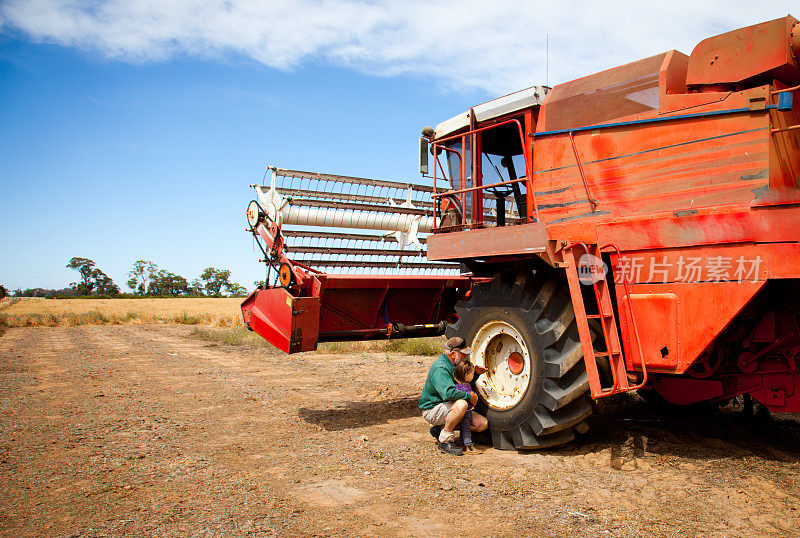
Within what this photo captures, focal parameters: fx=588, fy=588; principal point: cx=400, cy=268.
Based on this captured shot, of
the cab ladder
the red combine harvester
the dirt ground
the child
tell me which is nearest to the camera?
the dirt ground

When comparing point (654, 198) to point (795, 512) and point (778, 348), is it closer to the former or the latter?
point (778, 348)

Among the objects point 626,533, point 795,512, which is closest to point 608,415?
point 795,512

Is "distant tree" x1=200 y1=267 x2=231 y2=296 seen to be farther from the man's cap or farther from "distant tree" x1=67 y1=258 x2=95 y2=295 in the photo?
the man's cap

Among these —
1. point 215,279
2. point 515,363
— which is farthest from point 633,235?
point 215,279

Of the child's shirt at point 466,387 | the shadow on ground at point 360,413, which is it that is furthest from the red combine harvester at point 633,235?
the shadow on ground at point 360,413

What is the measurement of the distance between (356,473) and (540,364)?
1786 mm

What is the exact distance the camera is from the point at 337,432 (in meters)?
6.36

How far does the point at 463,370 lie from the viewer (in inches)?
214

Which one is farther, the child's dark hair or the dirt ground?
the child's dark hair

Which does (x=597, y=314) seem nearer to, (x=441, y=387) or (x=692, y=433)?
(x=441, y=387)

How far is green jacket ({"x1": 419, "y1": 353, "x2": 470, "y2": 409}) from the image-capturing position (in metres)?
5.41

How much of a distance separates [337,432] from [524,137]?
365 centimetres

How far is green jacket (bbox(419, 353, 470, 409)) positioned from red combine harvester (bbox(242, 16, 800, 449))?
349 mm

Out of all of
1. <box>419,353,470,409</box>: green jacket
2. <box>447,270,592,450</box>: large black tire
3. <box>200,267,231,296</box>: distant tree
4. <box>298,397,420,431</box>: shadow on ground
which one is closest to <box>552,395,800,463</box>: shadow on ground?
<box>447,270,592,450</box>: large black tire
